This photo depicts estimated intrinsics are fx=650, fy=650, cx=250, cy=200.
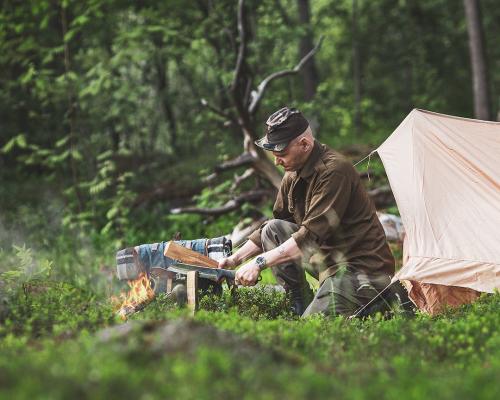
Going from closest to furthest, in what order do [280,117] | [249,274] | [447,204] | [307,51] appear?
[249,274]
[280,117]
[447,204]
[307,51]

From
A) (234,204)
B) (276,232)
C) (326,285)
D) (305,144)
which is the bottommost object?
(234,204)

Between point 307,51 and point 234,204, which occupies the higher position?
point 307,51

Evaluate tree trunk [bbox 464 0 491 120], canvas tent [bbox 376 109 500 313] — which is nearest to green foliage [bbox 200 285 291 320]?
canvas tent [bbox 376 109 500 313]

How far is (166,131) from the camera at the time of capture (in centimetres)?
1694

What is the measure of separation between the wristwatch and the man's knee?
1.76 feet

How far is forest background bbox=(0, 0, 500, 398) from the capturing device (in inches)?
162

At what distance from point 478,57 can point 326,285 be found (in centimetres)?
881

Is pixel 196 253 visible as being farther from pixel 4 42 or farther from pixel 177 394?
pixel 4 42

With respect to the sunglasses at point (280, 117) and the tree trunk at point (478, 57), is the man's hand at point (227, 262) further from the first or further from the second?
the tree trunk at point (478, 57)

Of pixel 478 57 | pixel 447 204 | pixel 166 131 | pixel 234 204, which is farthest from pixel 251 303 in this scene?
pixel 166 131

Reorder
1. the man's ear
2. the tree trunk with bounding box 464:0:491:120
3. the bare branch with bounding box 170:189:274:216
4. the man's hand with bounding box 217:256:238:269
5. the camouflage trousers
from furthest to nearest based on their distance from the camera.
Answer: the tree trunk with bounding box 464:0:491:120 → the bare branch with bounding box 170:189:274:216 → the man's hand with bounding box 217:256:238:269 → the man's ear → the camouflage trousers

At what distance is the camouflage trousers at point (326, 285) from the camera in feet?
17.4

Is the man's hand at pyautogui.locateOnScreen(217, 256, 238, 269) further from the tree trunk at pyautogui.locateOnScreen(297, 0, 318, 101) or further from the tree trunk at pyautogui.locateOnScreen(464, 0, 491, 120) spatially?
the tree trunk at pyautogui.locateOnScreen(297, 0, 318, 101)

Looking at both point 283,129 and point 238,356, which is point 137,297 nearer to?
point 283,129
